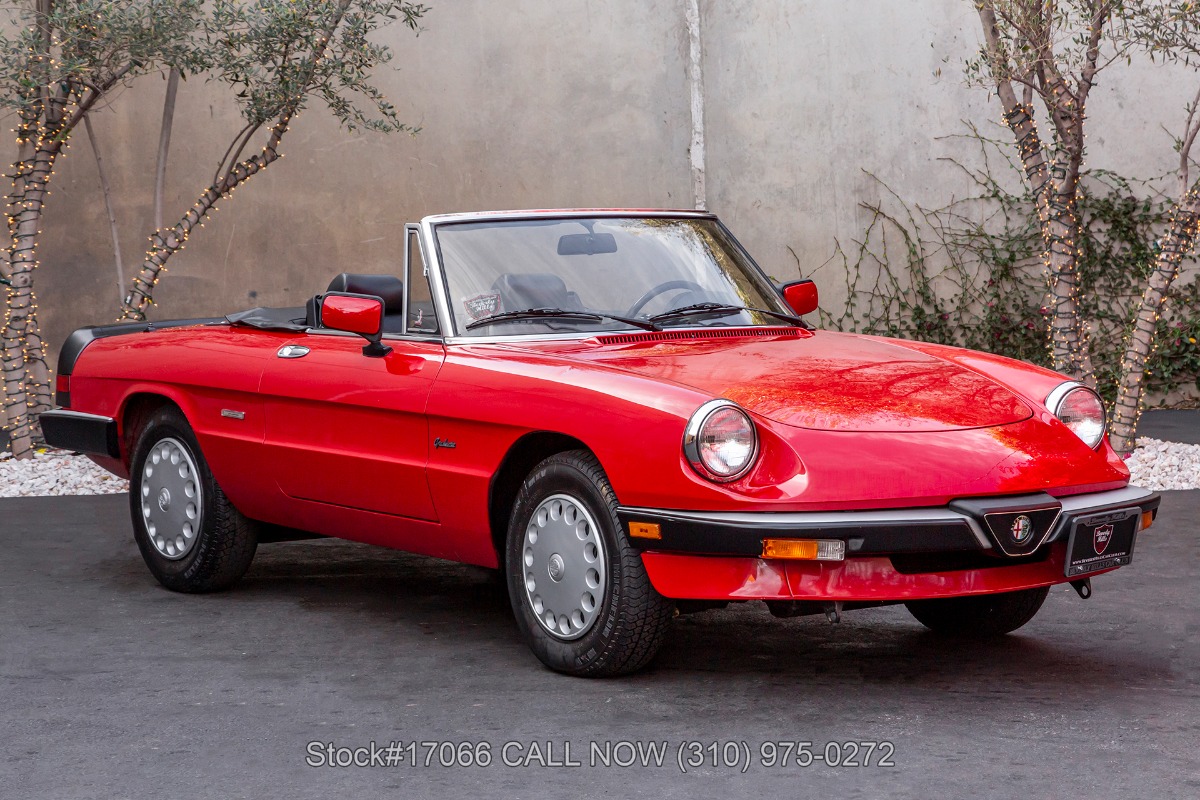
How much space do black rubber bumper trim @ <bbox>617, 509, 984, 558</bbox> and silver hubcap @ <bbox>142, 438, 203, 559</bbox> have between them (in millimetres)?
2647

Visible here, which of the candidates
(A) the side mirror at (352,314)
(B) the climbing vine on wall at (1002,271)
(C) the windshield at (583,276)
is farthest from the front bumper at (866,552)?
(B) the climbing vine on wall at (1002,271)

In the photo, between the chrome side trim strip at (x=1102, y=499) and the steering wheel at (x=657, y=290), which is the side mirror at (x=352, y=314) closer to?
the steering wheel at (x=657, y=290)

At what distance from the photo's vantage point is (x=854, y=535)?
3941 mm

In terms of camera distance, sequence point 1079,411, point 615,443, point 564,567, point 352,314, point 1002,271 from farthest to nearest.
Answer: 1. point 1002,271
2. point 352,314
3. point 1079,411
4. point 564,567
5. point 615,443

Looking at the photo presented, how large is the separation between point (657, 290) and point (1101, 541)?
5.84ft

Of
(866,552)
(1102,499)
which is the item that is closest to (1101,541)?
(1102,499)

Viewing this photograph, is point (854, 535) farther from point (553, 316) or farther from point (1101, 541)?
point (553, 316)

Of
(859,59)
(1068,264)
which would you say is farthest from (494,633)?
(859,59)

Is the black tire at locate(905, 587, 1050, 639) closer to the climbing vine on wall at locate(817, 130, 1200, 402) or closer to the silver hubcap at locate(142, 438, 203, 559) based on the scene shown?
the silver hubcap at locate(142, 438, 203, 559)

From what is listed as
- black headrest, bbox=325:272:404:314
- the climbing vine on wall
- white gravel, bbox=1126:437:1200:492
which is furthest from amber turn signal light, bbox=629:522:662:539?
the climbing vine on wall

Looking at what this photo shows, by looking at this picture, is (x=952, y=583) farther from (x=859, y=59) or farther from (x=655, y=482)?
(x=859, y=59)

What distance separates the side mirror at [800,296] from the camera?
5812mm

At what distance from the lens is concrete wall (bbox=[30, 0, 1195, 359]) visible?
11664 mm

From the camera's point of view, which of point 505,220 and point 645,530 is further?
point 505,220
